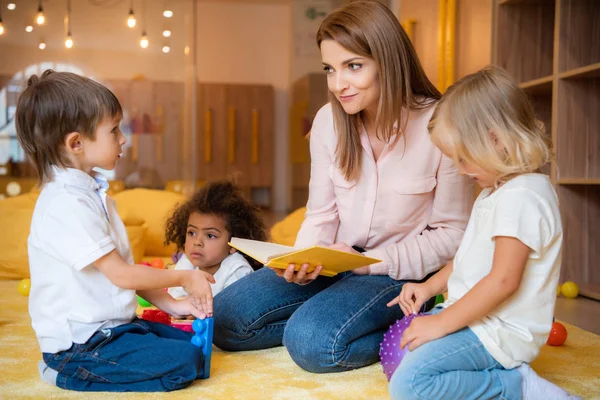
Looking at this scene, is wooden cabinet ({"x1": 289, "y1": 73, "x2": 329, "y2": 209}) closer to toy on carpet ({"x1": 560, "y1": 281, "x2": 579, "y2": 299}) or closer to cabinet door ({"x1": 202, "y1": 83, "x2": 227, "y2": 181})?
cabinet door ({"x1": 202, "y1": 83, "x2": 227, "y2": 181})

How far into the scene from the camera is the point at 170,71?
4.87 meters

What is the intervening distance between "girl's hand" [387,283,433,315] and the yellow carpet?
0.63ft

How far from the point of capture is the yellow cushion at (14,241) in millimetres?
3314

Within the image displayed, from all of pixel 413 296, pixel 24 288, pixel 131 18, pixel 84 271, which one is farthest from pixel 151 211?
pixel 413 296

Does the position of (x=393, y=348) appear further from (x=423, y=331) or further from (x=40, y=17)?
(x=40, y=17)

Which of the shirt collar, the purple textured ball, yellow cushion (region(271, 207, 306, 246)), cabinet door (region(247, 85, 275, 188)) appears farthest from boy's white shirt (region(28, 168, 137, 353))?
cabinet door (region(247, 85, 275, 188))

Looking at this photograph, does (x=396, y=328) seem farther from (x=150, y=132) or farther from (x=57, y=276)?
(x=150, y=132)

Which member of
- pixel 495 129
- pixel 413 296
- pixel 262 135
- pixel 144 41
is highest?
pixel 144 41

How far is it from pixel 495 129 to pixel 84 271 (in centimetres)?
93

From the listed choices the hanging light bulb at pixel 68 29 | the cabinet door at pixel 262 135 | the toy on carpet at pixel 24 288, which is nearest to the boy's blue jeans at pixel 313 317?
the toy on carpet at pixel 24 288

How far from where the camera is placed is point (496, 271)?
139cm

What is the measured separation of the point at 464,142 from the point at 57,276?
92cm

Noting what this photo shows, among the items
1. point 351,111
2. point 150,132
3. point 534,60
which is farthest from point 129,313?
point 150,132

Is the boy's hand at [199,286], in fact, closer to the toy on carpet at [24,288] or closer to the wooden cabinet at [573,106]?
the toy on carpet at [24,288]
